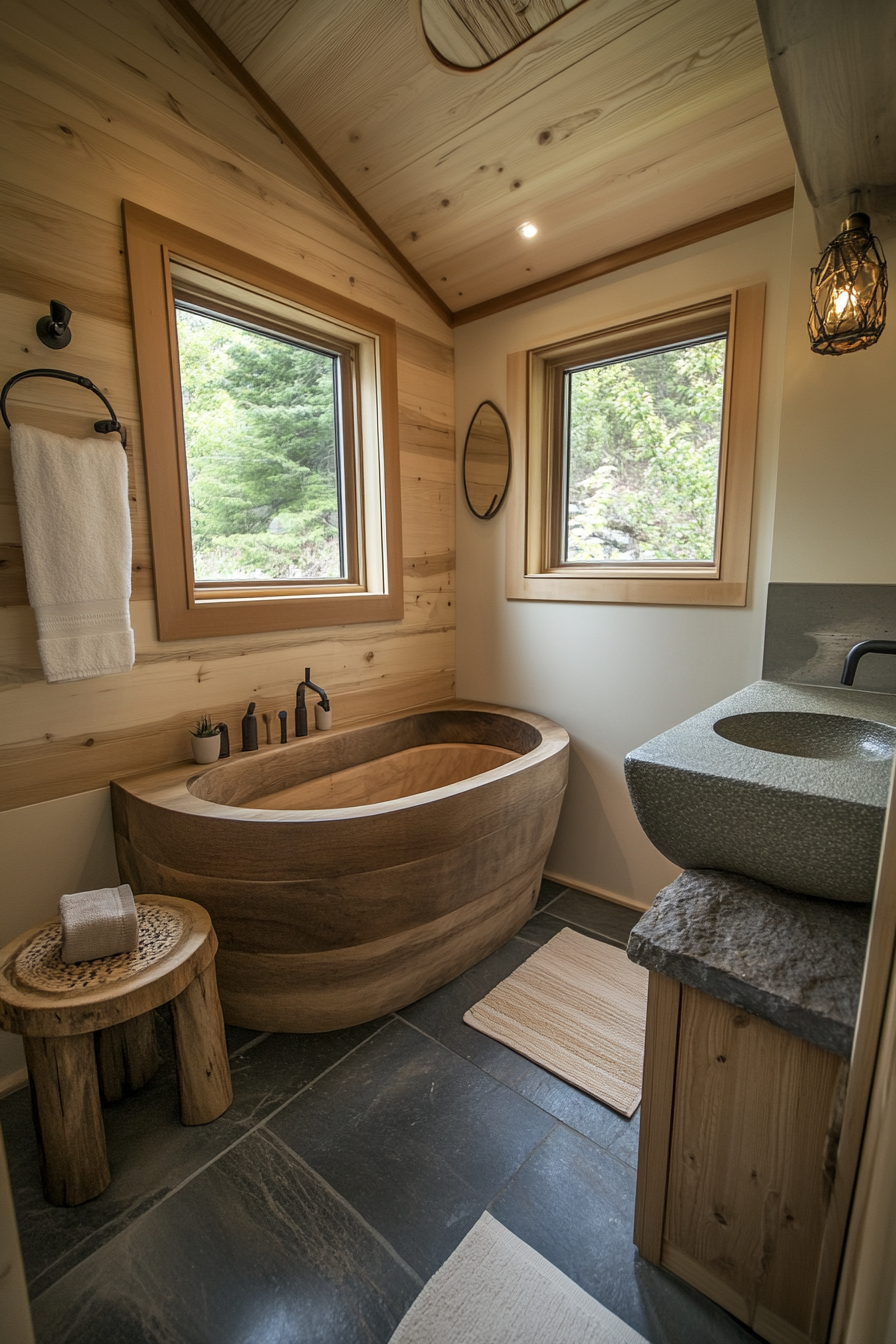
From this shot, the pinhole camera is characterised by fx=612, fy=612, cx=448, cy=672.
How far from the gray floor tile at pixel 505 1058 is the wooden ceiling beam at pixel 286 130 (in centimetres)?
276

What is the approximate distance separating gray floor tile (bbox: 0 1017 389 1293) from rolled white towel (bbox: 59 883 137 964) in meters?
0.50

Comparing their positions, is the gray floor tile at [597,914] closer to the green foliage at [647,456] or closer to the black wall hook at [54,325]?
the green foliage at [647,456]

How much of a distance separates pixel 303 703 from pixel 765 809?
173 cm

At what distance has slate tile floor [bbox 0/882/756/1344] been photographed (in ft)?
3.69

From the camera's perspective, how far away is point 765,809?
3.24ft

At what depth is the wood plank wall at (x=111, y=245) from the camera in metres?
1.56

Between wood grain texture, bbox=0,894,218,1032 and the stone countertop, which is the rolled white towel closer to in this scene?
wood grain texture, bbox=0,894,218,1032

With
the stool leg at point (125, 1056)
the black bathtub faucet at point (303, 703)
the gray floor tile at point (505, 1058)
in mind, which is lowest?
the gray floor tile at point (505, 1058)

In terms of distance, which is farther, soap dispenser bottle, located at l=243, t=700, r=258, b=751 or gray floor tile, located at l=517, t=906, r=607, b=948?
gray floor tile, located at l=517, t=906, r=607, b=948

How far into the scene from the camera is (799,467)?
1.75 metres

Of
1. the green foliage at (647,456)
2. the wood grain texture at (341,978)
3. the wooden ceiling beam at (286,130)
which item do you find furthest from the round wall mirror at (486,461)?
the wood grain texture at (341,978)

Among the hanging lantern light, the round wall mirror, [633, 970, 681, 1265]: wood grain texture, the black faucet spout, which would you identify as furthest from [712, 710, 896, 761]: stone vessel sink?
the round wall mirror

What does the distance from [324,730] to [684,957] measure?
1.72 metres

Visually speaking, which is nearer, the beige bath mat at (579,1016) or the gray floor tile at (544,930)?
the beige bath mat at (579,1016)
